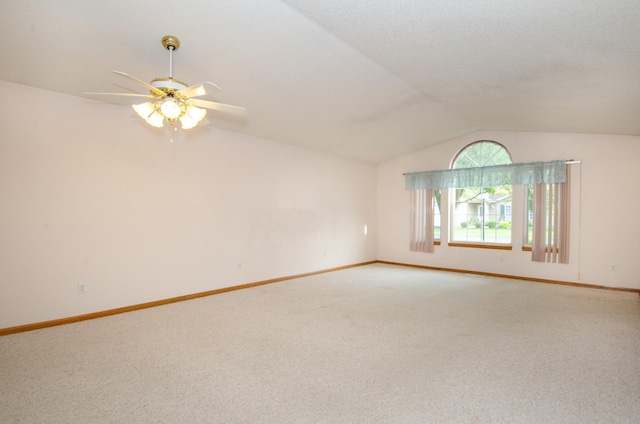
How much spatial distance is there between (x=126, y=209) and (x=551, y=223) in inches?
260

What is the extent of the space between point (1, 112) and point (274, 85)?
277 cm

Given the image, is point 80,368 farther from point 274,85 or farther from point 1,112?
point 274,85

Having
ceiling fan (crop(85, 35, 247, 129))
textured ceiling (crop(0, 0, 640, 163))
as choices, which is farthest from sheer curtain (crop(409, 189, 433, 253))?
ceiling fan (crop(85, 35, 247, 129))

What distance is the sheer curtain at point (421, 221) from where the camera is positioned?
7277 millimetres

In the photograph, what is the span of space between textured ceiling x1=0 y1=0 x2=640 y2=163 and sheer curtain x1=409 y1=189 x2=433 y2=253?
8.93 ft

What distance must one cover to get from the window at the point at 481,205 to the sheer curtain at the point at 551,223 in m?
0.58

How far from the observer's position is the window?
655 cm

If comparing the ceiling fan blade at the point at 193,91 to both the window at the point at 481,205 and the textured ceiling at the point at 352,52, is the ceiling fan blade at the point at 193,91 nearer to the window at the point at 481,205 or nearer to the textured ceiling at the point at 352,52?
the textured ceiling at the point at 352,52

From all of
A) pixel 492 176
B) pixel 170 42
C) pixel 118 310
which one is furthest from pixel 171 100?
pixel 492 176

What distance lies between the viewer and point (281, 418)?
6.66 ft

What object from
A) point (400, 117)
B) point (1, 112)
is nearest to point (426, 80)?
point (400, 117)

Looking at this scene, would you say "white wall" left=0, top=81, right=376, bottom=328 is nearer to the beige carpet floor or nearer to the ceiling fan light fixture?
the beige carpet floor

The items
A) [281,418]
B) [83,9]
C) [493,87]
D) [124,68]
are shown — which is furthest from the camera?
[493,87]

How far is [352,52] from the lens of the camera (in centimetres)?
330
